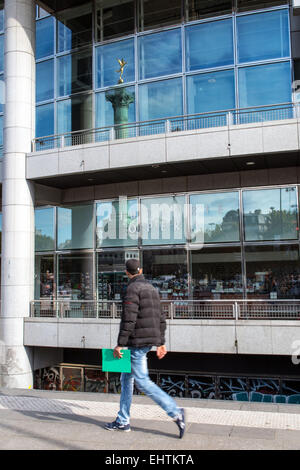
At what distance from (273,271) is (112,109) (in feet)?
29.2

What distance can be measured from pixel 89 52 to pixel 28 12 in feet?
9.06

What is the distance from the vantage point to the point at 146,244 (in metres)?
18.2

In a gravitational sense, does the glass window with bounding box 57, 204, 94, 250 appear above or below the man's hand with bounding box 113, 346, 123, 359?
above

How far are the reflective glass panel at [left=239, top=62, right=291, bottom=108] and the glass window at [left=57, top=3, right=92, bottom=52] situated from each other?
6927 millimetres

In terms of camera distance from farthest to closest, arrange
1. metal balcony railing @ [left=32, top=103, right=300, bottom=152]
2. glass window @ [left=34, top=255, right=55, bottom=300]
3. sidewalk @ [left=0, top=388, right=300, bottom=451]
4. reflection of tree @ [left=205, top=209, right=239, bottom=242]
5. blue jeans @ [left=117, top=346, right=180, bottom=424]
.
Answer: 1. glass window @ [left=34, top=255, right=55, bottom=300]
2. reflection of tree @ [left=205, top=209, right=239, bottom=242]
3. metal balcony railing @ [left=32, top=103, right=300, bottom=152]
4. blue jeans @ [left=117, top=346, right=180, bottom=424]
5. sidewalk @ [left=0, top=388, right=300, bottom=451]

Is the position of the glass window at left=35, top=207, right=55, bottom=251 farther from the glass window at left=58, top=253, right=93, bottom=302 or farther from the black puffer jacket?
the black puffer jacket

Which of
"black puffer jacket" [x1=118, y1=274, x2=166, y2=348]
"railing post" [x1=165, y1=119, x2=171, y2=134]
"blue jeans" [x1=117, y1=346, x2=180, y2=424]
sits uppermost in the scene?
"railing post" [x1=165, y1=119, x2=171, y2=134]

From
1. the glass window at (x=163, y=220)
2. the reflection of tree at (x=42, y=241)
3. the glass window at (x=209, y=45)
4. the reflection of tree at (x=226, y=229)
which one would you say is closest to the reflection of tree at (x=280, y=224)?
the reflection of tree at (x=226, y=229)

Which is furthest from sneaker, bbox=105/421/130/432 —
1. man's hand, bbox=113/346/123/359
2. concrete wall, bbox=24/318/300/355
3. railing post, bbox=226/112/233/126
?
railing post, bbox=226/112/233/126

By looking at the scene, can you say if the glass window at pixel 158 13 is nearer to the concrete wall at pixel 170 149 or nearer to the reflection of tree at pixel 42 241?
the concrete wall at pixel 170 149

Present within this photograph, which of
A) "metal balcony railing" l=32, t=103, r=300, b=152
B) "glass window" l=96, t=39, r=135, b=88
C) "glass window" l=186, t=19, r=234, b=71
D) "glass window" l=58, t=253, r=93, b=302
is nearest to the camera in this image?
"metal balcony railing" l=32, t=103, r=300, b=152

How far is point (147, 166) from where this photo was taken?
1614cm

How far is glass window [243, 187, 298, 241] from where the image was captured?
16375 millimetres

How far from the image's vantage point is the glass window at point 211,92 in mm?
17047
